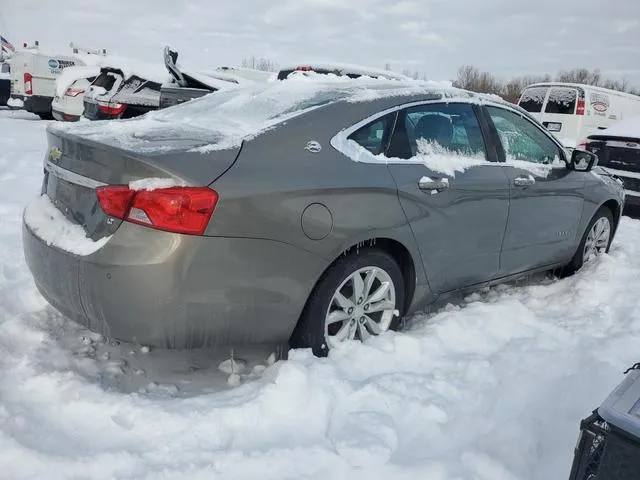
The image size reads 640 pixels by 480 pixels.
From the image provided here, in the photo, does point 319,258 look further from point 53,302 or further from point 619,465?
point 619,465

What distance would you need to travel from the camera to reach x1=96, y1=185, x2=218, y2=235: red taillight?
7.72ft

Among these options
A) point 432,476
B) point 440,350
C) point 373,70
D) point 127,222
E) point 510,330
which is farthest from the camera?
point 373,70

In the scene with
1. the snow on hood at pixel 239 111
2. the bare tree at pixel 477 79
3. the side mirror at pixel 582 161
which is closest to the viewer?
the snow on hood at pixel 239 111

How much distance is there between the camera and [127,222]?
7.86ft

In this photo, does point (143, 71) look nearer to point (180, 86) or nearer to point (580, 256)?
point (180, 86)

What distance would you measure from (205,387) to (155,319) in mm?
554

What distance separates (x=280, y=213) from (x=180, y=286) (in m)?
0.54

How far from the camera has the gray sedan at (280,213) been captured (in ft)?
7.85

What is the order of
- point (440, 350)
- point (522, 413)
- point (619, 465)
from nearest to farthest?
1. point (619, 465)
2. point (522, 413)
3. point (440, 350)

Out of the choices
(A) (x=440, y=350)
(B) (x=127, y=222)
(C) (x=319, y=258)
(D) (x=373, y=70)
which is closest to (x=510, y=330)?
(A) (x=440, y=350)


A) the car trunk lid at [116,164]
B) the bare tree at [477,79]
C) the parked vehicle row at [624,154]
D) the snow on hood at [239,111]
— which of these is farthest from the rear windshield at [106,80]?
the bare tree at [477,79]

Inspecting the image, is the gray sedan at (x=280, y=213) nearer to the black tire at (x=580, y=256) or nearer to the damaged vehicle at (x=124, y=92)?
the black tire at (x=580, y=256)

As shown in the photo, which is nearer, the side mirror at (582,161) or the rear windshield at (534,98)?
the side mirror at (582,161)

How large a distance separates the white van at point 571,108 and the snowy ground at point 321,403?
10208 millimetres
